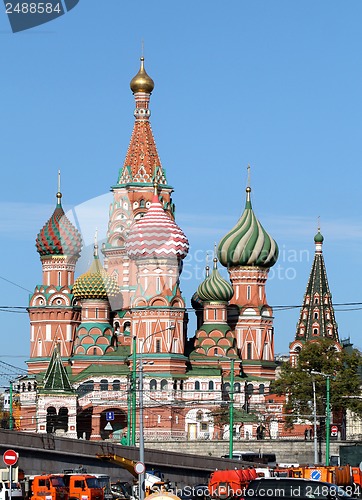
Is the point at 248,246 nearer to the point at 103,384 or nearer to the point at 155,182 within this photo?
the point at 155,182

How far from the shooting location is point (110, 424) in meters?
99.6

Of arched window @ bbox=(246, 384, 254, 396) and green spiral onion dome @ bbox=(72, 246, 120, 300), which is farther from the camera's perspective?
green spiral onion dome @ bbox=(72, 246, 120, 300)

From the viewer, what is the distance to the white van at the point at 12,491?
43169 mm

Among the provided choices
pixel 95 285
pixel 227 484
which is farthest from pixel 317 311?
pixel 227 484

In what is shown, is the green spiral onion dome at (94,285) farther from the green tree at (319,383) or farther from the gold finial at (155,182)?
the green tree at (319,383)

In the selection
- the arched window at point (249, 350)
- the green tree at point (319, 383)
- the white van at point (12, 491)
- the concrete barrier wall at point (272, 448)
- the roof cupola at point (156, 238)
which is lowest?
the white van at point (12, 491)

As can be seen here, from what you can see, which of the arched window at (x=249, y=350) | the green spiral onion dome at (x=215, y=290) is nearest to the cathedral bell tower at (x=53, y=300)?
the green spiral onion dome at (x=215, y=290)

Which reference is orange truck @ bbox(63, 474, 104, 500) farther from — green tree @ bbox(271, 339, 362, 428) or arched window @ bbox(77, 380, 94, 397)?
arched window @ bbox(77, 380, 94, 397)

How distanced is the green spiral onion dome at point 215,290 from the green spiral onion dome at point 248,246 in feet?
11.6

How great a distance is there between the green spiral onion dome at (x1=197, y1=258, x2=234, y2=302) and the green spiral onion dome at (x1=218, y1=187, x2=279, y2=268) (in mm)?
3532

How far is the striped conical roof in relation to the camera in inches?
4175

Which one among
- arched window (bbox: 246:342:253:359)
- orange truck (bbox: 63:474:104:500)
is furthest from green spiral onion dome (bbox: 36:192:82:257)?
orange truck (bbox: 63:474:104:500)

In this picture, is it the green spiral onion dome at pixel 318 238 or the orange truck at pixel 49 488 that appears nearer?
the orange truck at pixel 49 488

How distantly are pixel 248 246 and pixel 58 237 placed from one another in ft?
47.7
